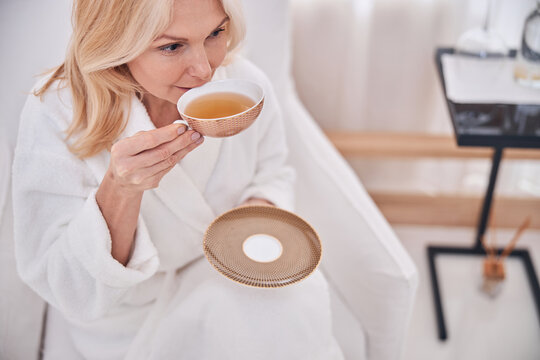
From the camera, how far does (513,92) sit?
4.42 ft

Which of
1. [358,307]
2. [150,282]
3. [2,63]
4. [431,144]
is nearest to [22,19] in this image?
[2,63]

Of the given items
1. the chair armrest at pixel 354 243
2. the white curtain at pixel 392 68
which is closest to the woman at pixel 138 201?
the chair armrest at pixel 354 243

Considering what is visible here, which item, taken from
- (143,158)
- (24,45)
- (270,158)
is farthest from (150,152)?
(270,158)

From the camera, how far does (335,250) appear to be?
4.10 feet

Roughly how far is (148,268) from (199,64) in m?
0.39

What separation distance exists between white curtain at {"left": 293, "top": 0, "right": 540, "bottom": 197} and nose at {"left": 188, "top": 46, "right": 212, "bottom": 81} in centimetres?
92

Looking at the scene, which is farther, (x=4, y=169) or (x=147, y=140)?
(x=4, y=169)

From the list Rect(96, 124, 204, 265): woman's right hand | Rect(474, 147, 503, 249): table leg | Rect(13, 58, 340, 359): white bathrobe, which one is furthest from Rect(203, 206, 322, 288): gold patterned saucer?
Rect(474, 147, 503, 249): table leg

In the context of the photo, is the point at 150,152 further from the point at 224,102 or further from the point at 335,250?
the point at 335,250

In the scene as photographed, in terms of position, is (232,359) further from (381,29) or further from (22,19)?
(381,29)

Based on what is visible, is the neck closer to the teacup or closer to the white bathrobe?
the white bathrobe

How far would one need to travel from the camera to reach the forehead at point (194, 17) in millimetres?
776

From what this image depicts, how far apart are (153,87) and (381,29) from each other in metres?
1.07

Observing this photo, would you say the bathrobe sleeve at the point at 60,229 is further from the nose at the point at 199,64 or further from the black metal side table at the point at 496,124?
the black metal side table at the point at 496,124
